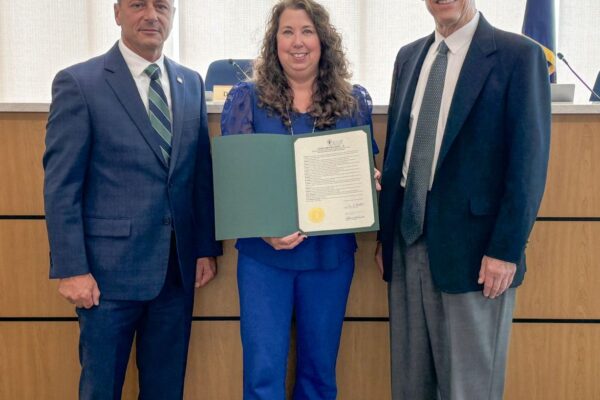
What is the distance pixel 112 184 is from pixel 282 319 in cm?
64

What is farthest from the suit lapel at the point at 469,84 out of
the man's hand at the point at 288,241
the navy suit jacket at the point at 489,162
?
the man's hand at the point at 288,241

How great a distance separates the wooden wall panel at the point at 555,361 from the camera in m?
1.89

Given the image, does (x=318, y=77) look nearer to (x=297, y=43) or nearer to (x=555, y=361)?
(x=297, y=43)

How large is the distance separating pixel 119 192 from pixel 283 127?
52cm

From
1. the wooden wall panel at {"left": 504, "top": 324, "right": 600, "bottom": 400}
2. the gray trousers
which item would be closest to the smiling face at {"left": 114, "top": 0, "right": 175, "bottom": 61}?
Result: the gray trousers

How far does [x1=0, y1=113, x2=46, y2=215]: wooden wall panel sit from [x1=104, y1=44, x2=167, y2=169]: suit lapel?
20.2 inches

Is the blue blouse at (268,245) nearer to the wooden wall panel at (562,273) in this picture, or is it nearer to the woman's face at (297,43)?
the woman's face at (297,43)

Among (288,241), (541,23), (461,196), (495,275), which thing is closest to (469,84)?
(461,196)

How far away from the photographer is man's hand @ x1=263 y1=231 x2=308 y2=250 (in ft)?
4.87

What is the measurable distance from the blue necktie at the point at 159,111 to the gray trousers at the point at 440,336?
751 mm

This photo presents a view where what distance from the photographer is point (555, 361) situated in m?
1.90

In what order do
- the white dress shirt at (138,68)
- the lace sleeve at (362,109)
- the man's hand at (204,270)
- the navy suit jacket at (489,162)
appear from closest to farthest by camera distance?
the navy suit jacket at (489,162) → the white dress shirt at (138,68) → the lace sleeve at (362,109) → the man's hand at (204,270)

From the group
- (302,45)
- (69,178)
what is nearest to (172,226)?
(69,178)

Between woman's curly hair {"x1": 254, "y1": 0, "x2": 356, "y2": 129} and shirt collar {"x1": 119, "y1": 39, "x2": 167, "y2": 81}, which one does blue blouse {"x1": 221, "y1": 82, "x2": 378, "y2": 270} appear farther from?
shirt collar {"x1": 119, "y1": 39, "x2": 167, "y2": 81}
